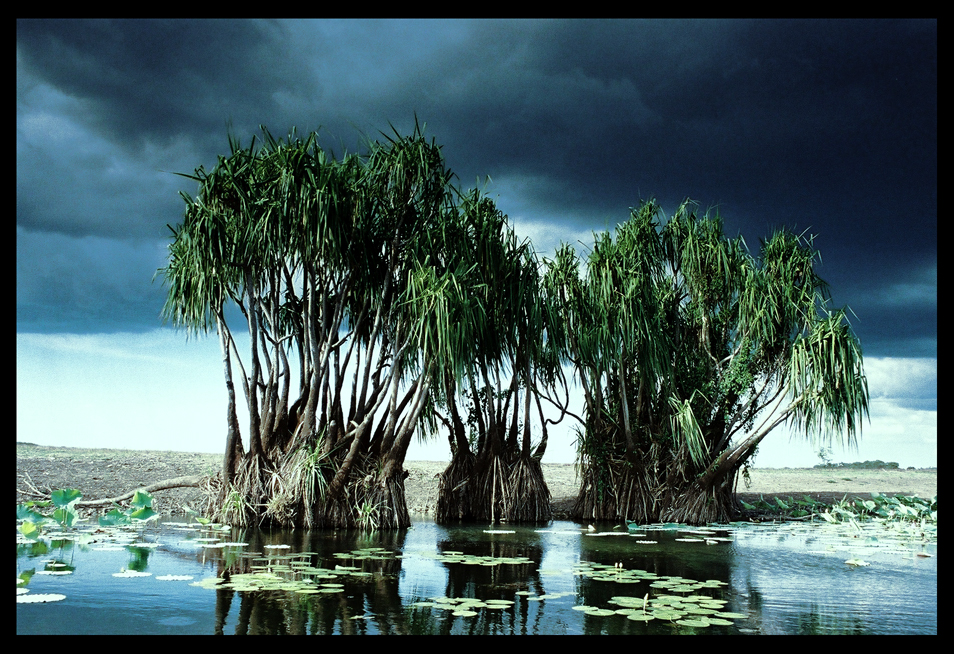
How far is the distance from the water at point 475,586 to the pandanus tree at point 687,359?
324 centimetres

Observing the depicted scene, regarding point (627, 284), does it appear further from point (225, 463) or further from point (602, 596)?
point (602, 596)

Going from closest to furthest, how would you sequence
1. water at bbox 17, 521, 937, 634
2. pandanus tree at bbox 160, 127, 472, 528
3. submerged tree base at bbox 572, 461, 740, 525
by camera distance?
1. water at bbox 17, 521, 937, 634
2. pandanus tree at bbox 160, 127, 472, 528
3. submerged tree base at bbox 572, 461, 740, 525

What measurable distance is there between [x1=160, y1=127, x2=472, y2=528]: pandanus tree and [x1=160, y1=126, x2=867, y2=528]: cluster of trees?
3 cm

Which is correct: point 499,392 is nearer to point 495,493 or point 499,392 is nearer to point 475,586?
point 495,493

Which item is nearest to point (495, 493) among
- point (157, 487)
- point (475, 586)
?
point (157, 487)

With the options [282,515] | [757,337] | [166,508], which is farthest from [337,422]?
[757,337]

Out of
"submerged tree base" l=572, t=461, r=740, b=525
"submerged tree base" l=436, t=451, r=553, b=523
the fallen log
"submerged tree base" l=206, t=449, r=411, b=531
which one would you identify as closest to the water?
"submerged tree base" l=206, t=449, r=411, b=531

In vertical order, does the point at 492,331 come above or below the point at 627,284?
below

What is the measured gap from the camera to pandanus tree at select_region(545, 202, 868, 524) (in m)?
12.1

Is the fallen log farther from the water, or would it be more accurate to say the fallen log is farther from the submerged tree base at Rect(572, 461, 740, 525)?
the submerged tree base at Rect(572, 461, 740, 525)

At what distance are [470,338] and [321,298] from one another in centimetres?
233

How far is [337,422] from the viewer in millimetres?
10570

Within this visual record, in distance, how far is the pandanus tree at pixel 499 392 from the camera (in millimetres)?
11336
